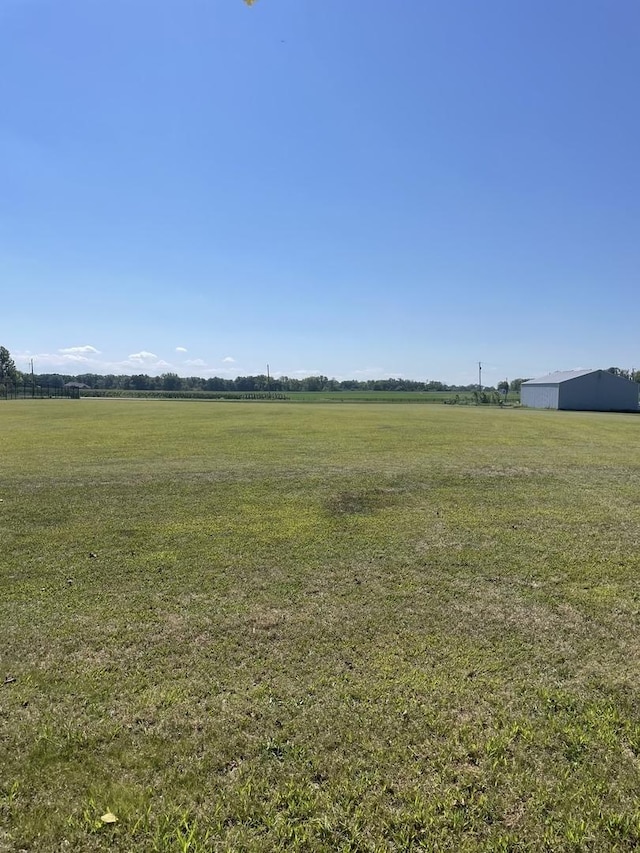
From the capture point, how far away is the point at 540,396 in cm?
5644

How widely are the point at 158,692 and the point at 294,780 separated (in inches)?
43.9

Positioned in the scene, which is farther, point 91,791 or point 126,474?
point 126,474

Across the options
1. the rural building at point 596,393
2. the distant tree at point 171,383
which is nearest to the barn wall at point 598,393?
the rural building at point 596,393

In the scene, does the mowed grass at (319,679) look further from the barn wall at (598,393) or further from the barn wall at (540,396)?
the barn wall at (540,396)

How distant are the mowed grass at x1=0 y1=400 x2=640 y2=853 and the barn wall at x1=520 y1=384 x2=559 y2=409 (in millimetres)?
50172

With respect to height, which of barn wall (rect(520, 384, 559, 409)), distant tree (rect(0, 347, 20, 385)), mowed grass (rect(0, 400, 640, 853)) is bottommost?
mowed grass (rect(0, 400, 640, 853))

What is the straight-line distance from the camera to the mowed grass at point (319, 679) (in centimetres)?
218

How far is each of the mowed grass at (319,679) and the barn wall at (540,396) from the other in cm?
5017

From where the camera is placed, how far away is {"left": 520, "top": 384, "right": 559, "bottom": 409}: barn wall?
174 ft

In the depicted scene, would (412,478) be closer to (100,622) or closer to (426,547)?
(426,547)

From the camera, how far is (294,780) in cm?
238

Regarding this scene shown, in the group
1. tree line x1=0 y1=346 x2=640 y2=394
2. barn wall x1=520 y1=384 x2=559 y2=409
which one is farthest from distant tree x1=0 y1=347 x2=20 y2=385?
barn wall x1=520 y1=384 x2=559 y2=409

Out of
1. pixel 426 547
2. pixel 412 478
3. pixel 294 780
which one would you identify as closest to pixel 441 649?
pixel 294 780

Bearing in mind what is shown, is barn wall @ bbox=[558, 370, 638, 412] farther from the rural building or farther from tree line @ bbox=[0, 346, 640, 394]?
tree line @ bbox=[0, 346, 640, 394]
